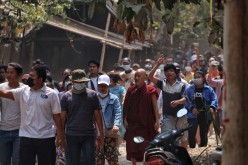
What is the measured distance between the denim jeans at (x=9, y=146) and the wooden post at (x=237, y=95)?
521cm

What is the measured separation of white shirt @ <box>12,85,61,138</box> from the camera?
836cm

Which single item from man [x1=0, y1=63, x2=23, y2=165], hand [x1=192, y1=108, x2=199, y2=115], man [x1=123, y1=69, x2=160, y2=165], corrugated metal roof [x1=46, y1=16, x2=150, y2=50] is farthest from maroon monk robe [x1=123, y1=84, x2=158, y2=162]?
corrugated metal roof [x1=46, y1=16, x2=150, y2=50]

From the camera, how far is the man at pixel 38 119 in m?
8.36

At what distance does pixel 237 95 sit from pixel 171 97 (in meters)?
7.37

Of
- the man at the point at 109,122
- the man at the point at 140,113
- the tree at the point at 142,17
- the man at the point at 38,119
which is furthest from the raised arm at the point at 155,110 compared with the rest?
the man at the point at 38,119

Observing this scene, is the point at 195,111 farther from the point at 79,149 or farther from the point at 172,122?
the point at 79,149

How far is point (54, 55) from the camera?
23656 millimetres

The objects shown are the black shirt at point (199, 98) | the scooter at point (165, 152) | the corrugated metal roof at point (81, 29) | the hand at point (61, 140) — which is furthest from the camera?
the corrugated metal roof at point (81, 29)

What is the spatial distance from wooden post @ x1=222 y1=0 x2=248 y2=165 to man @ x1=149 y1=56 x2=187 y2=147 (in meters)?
7.12

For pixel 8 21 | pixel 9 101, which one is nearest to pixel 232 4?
pixel 9 101

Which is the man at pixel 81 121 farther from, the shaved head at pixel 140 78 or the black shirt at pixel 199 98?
the black shirt at pixel 199 98

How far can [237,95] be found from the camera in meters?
4.25

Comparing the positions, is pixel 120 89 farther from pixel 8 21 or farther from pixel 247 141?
pixel 247 141

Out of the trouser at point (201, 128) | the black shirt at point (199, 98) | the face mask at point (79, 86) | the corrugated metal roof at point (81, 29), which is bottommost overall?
the trouser at point (201, 128)
